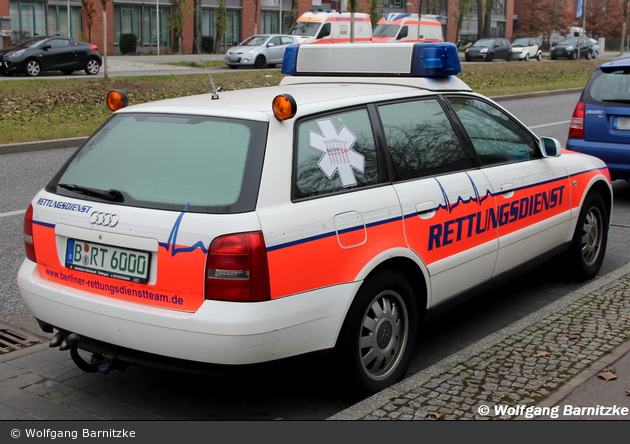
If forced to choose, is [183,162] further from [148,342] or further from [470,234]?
[470,234]

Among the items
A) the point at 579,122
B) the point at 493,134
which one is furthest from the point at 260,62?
the point at 493,134

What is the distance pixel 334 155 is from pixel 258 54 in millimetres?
29467

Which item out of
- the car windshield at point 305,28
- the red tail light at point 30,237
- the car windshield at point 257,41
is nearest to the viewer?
the red tail light at point 30,237

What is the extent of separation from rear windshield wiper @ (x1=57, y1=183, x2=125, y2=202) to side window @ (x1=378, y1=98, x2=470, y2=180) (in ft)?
4.92

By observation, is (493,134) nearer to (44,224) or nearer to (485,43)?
(44,224)

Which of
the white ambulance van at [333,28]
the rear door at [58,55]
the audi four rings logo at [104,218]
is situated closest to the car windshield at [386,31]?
the white ambulance van at [333,28]

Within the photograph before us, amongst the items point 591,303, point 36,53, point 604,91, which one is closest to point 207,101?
point 591,303

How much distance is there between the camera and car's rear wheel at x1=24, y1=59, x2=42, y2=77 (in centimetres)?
2447

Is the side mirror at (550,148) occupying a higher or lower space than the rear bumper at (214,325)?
higher

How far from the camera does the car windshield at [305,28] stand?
117ft

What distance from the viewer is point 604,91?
9.13 metres

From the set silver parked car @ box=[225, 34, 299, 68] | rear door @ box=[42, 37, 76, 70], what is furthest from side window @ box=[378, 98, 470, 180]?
silver parked car @ box=[225, 34, 299, 68]

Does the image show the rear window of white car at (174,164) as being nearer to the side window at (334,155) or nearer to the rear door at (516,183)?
the side window at (334,155)

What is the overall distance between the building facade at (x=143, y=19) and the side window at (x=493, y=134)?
33.5 m
